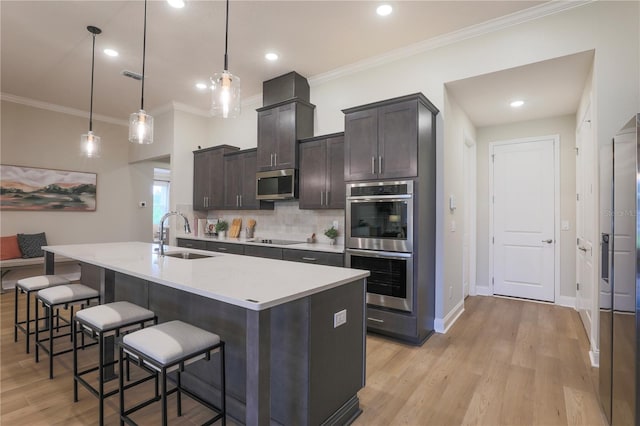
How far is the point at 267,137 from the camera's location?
14.9 feet

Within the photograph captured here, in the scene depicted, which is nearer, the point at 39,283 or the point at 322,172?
the point at 39,283

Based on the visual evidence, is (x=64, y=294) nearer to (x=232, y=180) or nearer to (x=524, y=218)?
(x=232, y=180)

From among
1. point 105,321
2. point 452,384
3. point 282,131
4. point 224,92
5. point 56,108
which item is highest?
point 56,108

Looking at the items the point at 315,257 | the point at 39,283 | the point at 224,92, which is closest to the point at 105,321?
the point at 39,283

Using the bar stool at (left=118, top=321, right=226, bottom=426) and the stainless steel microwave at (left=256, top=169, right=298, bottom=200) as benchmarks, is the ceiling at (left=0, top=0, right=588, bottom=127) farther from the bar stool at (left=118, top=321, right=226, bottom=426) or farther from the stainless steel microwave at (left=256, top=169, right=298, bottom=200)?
the bar stool at (left=118, top=321, right=226, bottom=426)

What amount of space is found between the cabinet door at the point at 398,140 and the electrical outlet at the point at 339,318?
5.62ft

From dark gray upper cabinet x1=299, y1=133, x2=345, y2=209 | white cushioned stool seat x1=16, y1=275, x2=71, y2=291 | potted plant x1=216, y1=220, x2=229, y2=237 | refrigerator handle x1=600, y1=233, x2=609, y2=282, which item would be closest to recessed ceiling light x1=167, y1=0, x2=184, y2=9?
dark gray upper cabinet x1=299, y1=133, x2=345, y2=209

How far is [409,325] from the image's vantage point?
10.1 ft

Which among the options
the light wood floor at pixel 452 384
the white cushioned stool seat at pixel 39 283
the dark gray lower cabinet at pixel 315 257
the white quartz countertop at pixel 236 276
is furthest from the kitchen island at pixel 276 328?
the dark gray lower cabinet at pixel 315 257

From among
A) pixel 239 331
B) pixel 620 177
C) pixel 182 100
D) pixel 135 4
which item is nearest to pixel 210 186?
pixel 182 100

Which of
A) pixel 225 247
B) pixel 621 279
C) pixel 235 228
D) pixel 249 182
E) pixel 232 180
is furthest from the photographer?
pixel 235 228

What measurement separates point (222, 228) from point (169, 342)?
417cm

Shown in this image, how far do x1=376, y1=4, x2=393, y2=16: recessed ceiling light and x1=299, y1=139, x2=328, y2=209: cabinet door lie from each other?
1.49 meters

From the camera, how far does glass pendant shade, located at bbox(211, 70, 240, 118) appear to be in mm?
2279
